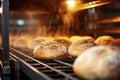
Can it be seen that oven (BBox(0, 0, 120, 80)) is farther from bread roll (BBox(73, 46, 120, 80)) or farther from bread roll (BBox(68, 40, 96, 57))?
bread roll (BBox(73, 46, 120, 80))

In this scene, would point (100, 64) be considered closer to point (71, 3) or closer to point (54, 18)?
point (71, 3)

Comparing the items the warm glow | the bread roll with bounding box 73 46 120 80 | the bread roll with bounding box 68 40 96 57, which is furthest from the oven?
the bread roll with bounding box 73 46 120 80

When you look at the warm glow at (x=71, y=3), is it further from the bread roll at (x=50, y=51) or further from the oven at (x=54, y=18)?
the bread roll at (x=50, y=51)

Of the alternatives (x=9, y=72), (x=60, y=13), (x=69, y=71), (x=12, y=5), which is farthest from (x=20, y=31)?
(x=69, y=71)

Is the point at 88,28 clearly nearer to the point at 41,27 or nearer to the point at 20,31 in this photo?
the point at 41,27

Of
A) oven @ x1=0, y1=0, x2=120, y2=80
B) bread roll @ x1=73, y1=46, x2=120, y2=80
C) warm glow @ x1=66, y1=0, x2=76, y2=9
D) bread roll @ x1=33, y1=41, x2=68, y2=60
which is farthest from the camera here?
warm glow @ x1=66, y1=0, x2=76, y2=9

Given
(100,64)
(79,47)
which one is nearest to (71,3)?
(79,47)
